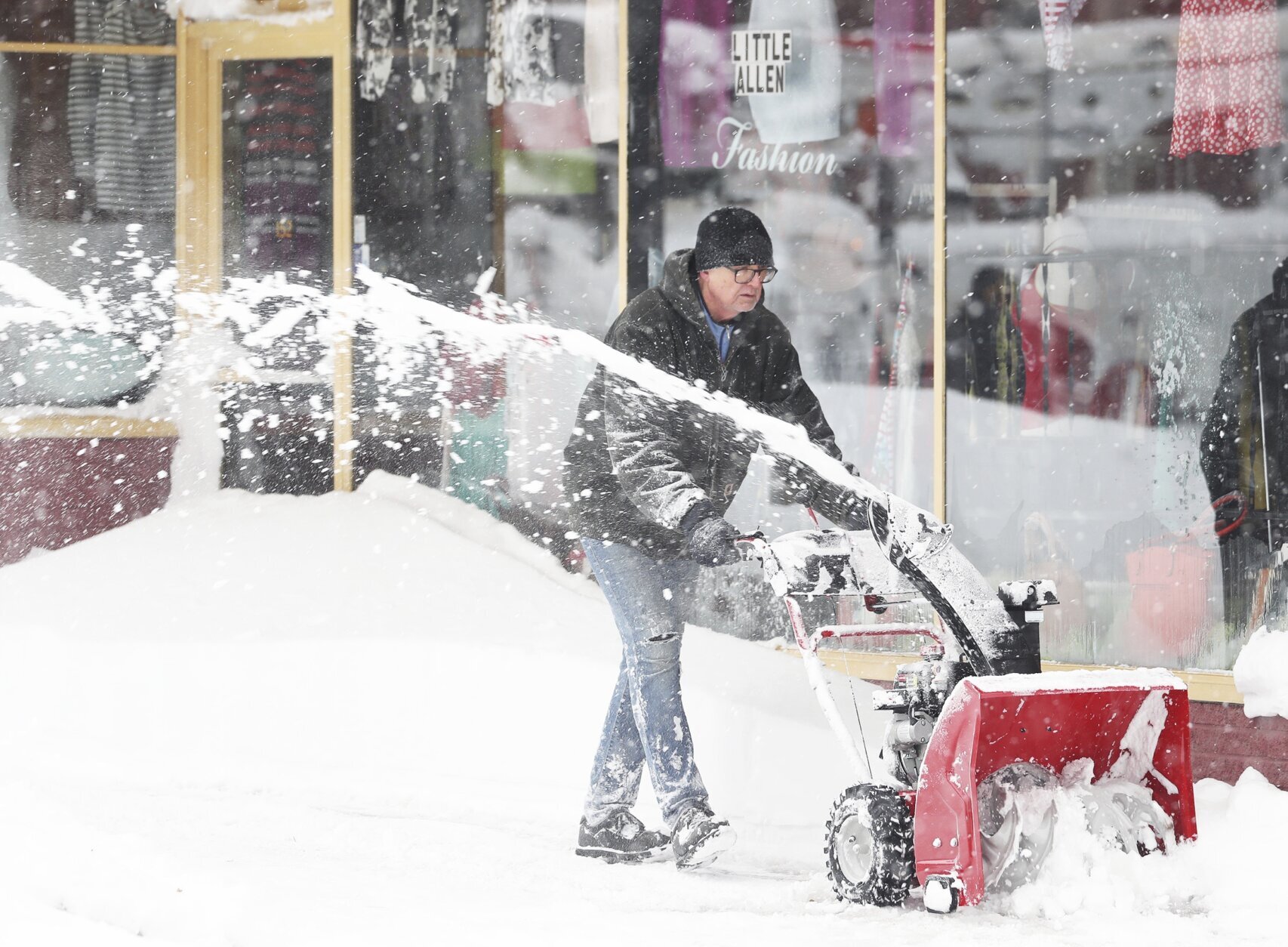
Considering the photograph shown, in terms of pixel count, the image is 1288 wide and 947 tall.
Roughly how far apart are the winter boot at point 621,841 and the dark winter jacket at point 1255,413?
3.01 m

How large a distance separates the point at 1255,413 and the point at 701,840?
322cm

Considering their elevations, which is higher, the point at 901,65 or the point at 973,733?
the point at 901,65

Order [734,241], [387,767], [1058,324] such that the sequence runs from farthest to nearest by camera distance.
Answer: [1058,324] < [387,767] < [734,241]

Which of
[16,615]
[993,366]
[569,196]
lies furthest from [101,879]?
[569,196]

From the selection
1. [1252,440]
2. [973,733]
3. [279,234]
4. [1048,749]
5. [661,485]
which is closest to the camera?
[973,733]

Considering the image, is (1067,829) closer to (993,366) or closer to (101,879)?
(101,879)

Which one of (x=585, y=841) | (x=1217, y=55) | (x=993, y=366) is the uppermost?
(x=1217, y=55)

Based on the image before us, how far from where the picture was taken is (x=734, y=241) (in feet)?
14.7

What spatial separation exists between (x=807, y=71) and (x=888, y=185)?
0.71 metres

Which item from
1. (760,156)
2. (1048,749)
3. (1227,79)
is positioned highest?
(1227,79)

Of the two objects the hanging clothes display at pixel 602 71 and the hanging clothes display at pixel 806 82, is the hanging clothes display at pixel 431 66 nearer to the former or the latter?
the hanging clothes display at pixel 602 71

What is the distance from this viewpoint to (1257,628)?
6.05 meters

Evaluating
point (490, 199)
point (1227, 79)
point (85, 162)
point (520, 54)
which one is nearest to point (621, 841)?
point (1227, 79)

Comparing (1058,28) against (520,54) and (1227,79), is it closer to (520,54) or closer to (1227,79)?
(1227,79)
